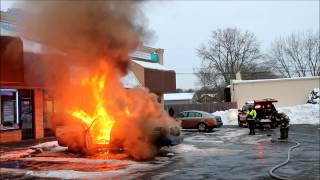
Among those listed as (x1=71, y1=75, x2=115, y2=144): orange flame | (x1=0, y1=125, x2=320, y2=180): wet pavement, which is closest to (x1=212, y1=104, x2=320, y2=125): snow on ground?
(x1=0, y1=125, x2=320, y2=180): wet pavement

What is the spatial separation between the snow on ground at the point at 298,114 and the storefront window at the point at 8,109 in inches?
878

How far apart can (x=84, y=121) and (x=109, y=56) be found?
3103mm

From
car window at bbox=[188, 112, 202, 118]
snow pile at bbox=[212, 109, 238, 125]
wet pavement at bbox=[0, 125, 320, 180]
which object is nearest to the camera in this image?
wet pavement at bbox=[0, 125, 320, 180]

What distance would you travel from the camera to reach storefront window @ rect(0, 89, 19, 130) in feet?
77.9

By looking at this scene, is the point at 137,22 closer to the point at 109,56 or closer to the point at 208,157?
the point at 109,56

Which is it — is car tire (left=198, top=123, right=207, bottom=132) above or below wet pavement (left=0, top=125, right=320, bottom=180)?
above

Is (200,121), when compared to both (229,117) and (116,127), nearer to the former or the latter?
(229,117)

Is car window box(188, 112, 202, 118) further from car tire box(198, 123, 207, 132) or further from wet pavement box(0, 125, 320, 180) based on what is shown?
wet pavement box(0, 125, 320, 180)

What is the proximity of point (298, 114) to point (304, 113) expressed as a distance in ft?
1.77

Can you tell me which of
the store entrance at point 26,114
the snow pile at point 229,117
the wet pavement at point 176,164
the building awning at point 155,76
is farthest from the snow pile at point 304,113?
the store entrance at point 26,114

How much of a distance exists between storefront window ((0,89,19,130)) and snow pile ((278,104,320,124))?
24039 millimetres

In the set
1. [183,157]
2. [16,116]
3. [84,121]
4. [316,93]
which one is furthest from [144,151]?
[316,93]

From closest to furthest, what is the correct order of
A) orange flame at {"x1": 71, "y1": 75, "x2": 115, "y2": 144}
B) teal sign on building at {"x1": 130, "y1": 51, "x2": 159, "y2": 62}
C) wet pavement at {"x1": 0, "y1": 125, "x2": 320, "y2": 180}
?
wet pavement at {"x1": 0, "y1": 125, "x2": 320, "y2": 180} → orange flame at {"x1": 71, "y1": 75, "x2": 115, "y2": 144} → teal sign on building at {"x1": 130, "y1": 51, "x2": 159, "y2": 62}

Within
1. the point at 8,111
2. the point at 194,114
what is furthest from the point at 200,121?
the point at 8,111
